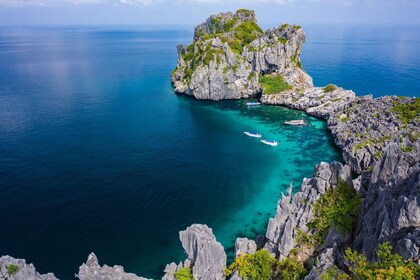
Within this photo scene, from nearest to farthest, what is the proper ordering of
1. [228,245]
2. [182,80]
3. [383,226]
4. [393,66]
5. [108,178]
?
[383,226] < [228,245] < [108,178] < [182,80] < [393,66]

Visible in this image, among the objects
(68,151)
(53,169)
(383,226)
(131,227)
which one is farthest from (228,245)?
(68,151)

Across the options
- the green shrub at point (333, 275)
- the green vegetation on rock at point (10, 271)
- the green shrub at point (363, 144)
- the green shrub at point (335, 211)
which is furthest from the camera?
the green shrub at point (363, 144)

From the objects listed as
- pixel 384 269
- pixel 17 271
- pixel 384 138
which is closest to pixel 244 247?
pixel 384 269

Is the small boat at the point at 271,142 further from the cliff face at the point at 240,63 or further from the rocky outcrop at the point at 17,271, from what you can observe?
the rocky outcrop at the point at 17,271

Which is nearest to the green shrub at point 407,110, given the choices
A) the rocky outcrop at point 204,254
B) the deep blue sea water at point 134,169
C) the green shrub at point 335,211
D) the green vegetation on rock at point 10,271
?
the deep blue sea water at point 134,169

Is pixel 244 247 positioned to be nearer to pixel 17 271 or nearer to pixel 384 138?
pixel 17 271

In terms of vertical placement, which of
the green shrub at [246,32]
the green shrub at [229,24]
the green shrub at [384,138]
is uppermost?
the green shrub at [229,24]

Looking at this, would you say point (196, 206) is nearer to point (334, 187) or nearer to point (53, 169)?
point (334, 187)
